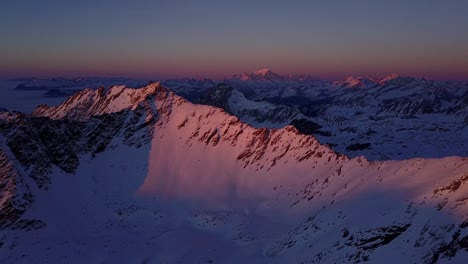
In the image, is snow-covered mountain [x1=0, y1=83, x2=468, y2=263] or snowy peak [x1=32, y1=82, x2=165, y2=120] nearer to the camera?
snow-covered mountain [x1=0, y1=83, x2=468, y2=263]

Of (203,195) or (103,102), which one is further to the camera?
(103,102)

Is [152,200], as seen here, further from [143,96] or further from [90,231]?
[143,96]

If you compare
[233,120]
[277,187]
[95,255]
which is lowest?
[95,255]

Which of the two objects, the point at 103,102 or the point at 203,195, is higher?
Result: the point at 103,102

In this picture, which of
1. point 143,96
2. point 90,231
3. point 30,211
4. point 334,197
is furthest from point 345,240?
point 143,96

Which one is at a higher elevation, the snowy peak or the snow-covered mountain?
the snowy peak

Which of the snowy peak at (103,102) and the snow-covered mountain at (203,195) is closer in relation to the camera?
the snow-covered mountain at (203,195)

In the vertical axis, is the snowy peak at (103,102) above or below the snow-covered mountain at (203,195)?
above

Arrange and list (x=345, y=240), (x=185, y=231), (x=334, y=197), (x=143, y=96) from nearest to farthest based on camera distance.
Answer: (x=345, y=240) → (x=334, y=197) → (x=185, y=231) → (x=143, y=96)
